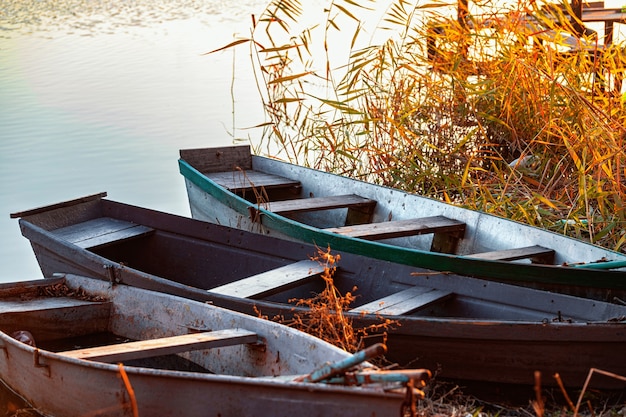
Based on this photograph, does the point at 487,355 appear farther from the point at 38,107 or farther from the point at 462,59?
the point at 38,107

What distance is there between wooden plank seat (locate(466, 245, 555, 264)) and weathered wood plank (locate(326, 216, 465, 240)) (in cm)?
50

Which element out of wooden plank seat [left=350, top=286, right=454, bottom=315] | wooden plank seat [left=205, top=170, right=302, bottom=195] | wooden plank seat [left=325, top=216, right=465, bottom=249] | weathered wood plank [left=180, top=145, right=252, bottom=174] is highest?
weathered wood plank [left=180, top=145, right=252, bottom=174]

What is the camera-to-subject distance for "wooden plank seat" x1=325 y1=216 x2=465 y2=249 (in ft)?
16.9

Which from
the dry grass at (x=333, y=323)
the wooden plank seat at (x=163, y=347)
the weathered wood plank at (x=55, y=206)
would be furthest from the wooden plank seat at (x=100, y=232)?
the wooden plank seat at (x=163, y=347)

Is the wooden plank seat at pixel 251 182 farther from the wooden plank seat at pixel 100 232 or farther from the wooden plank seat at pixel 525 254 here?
the wooden plank seat at pixel 525 254

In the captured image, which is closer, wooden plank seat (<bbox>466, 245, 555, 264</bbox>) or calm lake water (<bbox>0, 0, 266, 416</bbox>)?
wooden plank seat (<bbox>466, 245, 555, 264</bbox>)

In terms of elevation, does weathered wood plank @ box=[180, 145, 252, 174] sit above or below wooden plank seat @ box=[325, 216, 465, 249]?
above

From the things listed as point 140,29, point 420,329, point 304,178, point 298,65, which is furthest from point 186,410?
point 140,29

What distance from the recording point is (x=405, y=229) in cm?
517

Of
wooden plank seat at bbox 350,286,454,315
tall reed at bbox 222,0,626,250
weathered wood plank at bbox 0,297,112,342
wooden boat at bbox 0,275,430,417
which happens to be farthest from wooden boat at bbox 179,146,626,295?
weathered wood plank at bbox 0,297,112,342

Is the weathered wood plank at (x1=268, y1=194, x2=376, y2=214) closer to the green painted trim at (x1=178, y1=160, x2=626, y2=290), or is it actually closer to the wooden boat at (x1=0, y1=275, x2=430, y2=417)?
the green painted trim at (x1=178, y1=160, x2=626, y2=290)

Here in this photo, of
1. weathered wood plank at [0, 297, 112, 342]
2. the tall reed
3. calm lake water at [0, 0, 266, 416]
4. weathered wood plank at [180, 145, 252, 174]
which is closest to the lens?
weathered wood plank at [0, 297, 112, 342]

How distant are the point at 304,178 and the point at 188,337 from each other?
2.71 metres

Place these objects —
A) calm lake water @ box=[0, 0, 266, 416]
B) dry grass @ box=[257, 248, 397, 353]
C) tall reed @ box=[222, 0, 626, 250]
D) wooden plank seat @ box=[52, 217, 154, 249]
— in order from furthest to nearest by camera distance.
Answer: calm lake water @ box=[0, 0, 266, 416]
tall reed @ box=[222, 0, 626, 250]
wooden plank seat @ box=[52, 217, 154, 249]
dry grass @ box=[257, 248, 397, 353]
